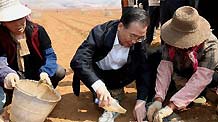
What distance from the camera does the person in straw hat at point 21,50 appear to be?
3.22 meters

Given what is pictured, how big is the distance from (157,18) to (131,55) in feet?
6.61

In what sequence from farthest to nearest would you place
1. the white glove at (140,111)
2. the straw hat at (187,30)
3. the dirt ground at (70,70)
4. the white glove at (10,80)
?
the dirt ground at (70,70)
the white glove at (140,111)
the white glove at (10,80)
the straw hat at (187,30)

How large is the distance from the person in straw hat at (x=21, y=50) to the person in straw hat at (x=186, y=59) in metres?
0.86

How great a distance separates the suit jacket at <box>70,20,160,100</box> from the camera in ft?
11.0

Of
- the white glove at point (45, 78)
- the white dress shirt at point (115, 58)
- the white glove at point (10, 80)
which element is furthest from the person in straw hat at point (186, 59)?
the white glove at point (10, 80)

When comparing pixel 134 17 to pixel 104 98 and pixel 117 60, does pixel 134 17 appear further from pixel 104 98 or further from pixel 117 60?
pixel 104 98

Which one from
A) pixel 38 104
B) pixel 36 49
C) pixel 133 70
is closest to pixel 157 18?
pixel 133 70

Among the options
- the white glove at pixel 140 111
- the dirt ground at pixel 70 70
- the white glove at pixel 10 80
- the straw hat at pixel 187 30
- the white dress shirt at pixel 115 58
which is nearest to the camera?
the straw hat at pixel 187 30

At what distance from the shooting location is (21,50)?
11.2 feet

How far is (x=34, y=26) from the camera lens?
3.41 meters

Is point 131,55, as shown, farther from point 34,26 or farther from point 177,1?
point 177,1

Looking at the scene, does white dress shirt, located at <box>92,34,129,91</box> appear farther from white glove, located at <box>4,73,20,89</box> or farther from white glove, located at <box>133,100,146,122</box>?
white glove, located at <box>4,73,20,89</box>

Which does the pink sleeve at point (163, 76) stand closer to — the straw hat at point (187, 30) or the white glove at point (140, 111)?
the white glove at point (140, 111)

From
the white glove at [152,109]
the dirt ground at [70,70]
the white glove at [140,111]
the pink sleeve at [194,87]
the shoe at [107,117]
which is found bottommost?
the dirt ground at [70,70]
